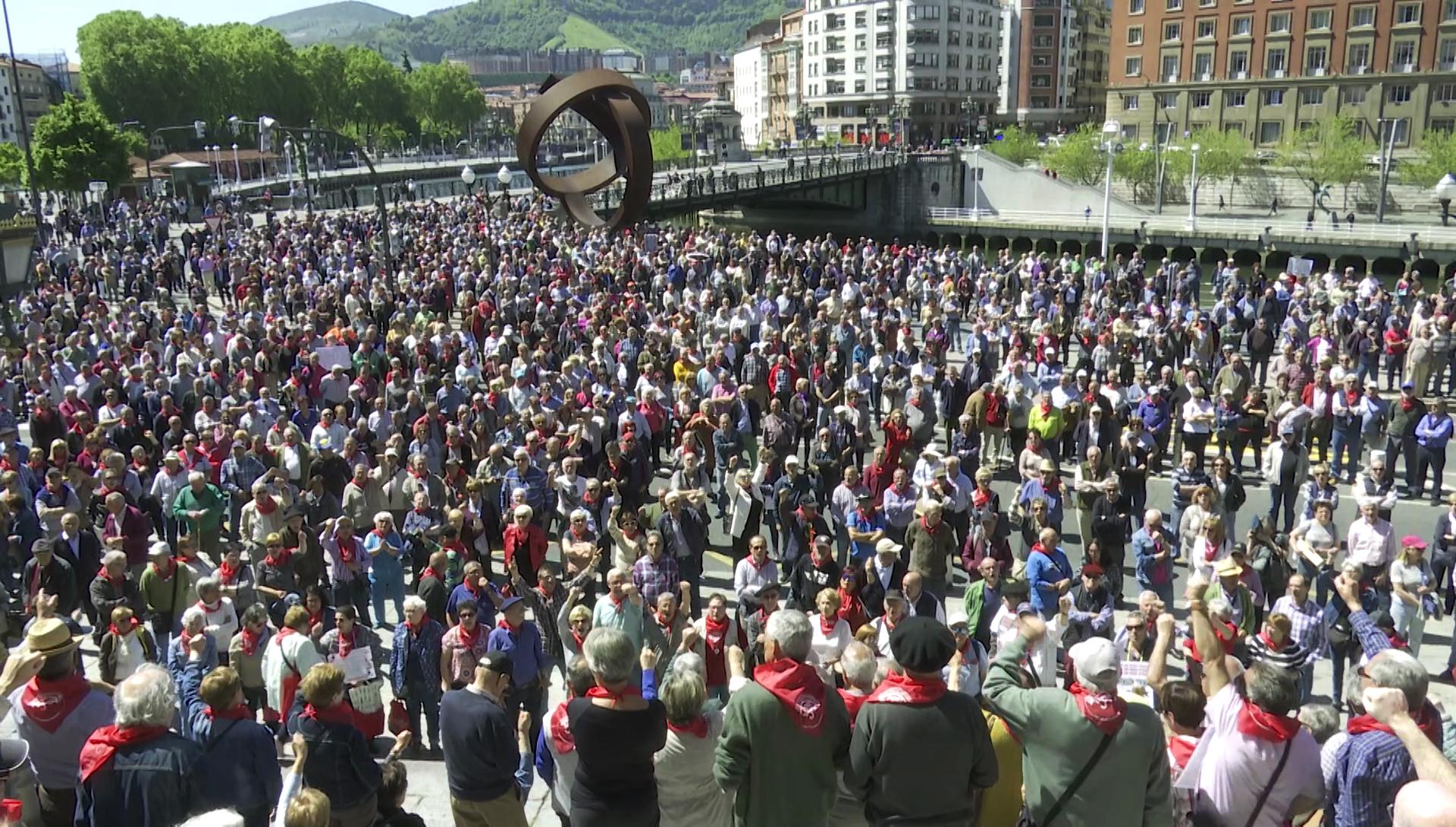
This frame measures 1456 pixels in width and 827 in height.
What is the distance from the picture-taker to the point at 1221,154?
57.4 meters

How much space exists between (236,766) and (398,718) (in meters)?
2.44

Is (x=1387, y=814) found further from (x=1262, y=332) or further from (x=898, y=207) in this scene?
(x=898, y=207)

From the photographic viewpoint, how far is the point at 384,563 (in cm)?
889

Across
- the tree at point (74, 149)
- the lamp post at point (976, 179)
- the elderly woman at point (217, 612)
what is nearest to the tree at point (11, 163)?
the tree at point (74, 149)

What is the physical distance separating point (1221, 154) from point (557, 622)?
5915cm

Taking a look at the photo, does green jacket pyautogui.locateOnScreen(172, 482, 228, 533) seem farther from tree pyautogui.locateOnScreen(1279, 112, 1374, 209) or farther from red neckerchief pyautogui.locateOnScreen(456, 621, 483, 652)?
tree pyautogui.locateOnScreen(1279, 112, 1374, 209)

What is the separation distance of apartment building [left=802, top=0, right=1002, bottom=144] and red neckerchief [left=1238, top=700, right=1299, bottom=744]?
108 m

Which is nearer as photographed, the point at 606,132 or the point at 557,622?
the point at 557,622

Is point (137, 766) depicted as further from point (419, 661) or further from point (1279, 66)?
point (1279, 66)

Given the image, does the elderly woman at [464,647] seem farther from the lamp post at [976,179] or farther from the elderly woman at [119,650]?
the lamp post at [976,179]

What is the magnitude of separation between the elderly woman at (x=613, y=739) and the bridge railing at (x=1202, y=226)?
4200 cm

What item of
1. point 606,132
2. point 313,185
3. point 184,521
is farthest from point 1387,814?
point 313,185

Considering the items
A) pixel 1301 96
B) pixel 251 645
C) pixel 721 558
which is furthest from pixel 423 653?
pixel 1301 96

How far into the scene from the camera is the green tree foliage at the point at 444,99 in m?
126
